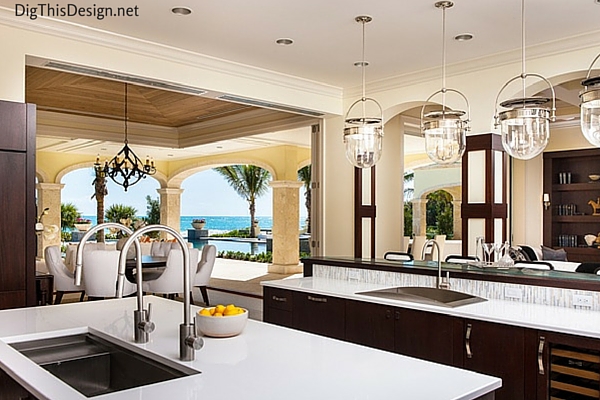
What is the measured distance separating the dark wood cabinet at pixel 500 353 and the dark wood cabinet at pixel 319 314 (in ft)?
3.19

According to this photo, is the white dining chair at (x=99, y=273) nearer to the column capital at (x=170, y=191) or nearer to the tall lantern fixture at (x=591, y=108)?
the tall lantern fixture at (x=591, y=108)

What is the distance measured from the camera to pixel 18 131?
361 centimetres

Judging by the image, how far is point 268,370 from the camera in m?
1.79

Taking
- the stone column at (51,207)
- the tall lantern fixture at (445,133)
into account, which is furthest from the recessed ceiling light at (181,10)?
the stone column at (51,207)

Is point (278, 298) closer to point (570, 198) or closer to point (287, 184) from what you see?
point (287, 184)

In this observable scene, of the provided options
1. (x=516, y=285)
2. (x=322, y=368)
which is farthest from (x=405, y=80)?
(x=322, y=368)

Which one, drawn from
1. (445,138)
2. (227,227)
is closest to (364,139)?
(445,138)

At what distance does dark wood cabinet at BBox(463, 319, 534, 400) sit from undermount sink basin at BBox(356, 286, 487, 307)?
0.25 meters

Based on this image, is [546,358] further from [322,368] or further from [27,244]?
[27,244]

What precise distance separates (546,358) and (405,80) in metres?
4.14

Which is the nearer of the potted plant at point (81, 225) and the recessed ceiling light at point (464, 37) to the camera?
the recessed ceiling light at point (464, 37)

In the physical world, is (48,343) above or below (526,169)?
below

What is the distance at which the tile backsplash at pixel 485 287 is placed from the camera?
3.10 m

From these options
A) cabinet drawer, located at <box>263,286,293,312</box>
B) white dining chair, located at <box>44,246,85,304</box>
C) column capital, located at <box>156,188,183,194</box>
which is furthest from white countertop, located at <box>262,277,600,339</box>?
column capital, located at <box>156,188,183,194</box>
